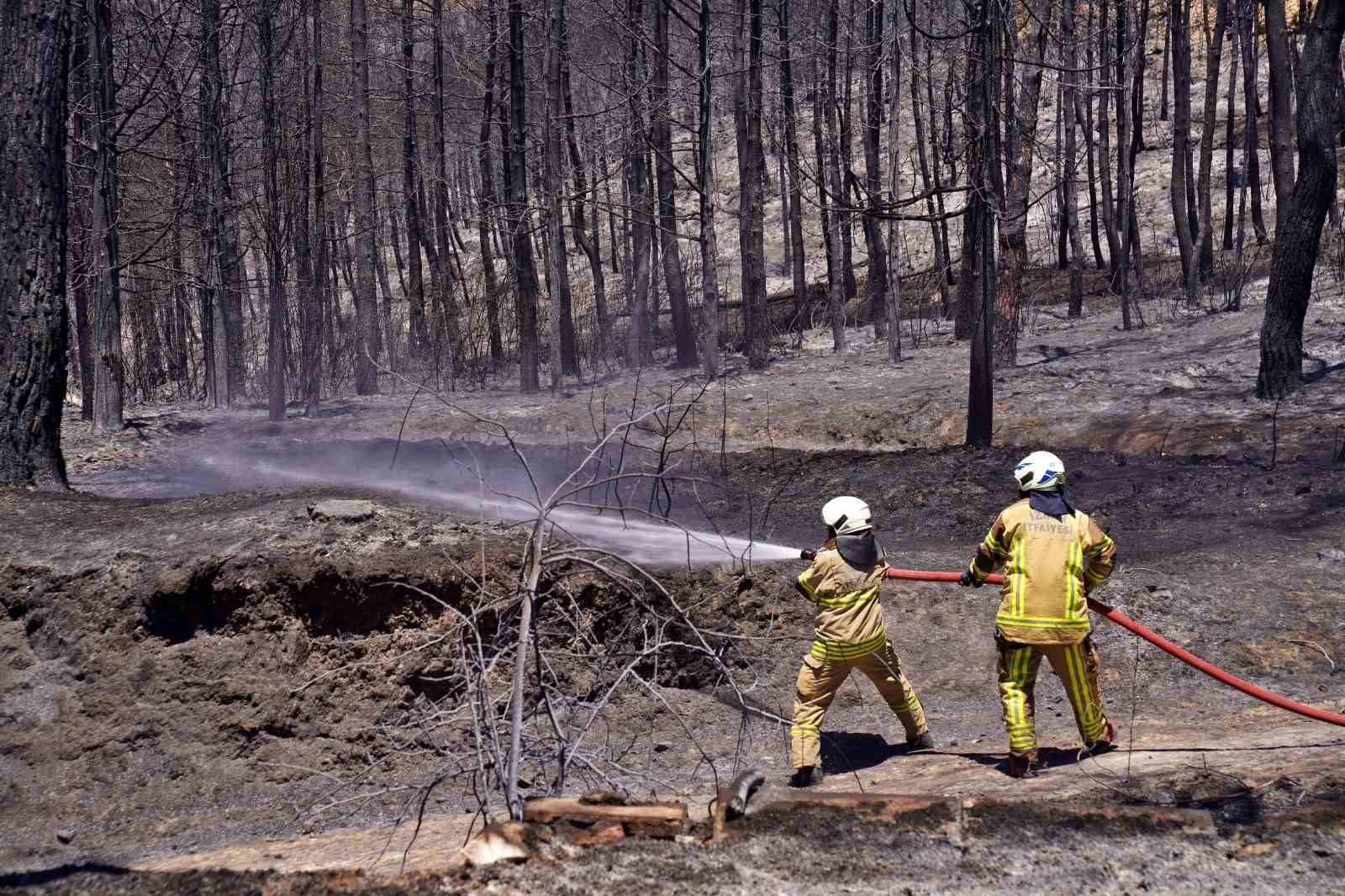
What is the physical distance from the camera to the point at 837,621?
19.1 ft

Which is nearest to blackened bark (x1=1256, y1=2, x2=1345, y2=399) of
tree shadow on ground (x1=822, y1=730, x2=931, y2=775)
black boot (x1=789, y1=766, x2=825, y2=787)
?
tree shadow on ground (x1=822, y1=730, x2=931, y2=775)

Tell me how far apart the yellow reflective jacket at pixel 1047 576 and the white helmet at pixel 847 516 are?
74 cm

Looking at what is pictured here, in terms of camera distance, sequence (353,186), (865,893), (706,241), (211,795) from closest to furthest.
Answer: (865,893), (211,795), (706,241), (353,186)

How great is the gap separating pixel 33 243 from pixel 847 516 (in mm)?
8064

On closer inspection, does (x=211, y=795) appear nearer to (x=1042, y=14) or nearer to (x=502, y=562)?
(x=502, y=562)

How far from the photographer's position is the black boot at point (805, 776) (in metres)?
Result: 5.81

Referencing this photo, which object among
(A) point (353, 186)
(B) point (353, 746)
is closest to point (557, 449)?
(B) point (353, 746)

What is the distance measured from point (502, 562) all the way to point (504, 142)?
57.9ft

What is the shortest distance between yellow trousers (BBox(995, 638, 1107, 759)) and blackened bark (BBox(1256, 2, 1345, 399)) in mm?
8220

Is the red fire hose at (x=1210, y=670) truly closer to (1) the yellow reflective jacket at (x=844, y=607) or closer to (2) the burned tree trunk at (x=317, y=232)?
(1) the yellow reflective jacket at (x=844, y=607)

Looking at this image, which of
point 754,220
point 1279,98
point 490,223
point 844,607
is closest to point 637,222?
point 754,220

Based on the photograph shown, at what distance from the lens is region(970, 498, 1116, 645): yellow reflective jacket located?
5.55m

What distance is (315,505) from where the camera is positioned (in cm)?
766

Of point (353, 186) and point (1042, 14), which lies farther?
point (353, 186)
